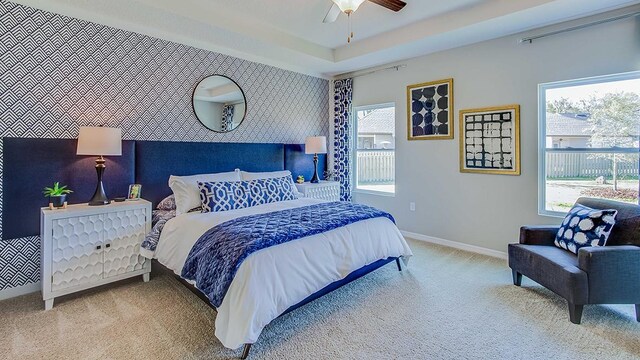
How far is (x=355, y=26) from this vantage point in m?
3.96

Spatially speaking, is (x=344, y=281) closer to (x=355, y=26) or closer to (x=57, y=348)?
(x=57, y=348)

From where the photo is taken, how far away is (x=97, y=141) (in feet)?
9.74

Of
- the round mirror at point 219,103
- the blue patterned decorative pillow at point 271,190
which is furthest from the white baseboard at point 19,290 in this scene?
the round mirror at point 219,103

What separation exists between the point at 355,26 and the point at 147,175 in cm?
303

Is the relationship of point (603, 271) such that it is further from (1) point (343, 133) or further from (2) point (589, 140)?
(1) point (343, 133)

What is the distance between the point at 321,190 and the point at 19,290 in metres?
3.58

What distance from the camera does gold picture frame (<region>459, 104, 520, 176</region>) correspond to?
150 inches

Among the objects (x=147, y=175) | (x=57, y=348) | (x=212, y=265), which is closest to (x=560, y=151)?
(x=212, y=265)

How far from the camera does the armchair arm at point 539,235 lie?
Result: 304 cm

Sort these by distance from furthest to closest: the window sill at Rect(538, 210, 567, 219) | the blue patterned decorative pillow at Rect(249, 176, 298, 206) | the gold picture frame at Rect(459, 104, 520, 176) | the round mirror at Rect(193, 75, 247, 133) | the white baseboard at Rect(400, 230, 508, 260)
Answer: the round mirror at Rect(193, 75, 247, 133), the white baseboard at Rect(400, 230, 508, 260), the gold picture frame at Rect(459, 104, 520, 176), the blue patterned decorative pillow at Rect(249, 176, 298, 206), the window sill at Rect(538, 210, 567, 219)

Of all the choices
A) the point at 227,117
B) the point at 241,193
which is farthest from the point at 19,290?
the point at 227,117

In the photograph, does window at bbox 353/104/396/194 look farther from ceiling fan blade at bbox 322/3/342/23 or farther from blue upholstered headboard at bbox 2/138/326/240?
ceiling fan blade at bbox 322/3/342/23

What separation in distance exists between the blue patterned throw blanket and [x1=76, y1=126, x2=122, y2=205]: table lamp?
4.22ft

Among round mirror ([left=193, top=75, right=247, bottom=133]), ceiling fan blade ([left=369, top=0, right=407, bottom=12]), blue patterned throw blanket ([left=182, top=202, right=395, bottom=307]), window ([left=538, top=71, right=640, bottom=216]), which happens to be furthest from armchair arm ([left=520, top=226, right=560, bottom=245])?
round mirror ([left=193, top=75, right=247, bottom=133])
